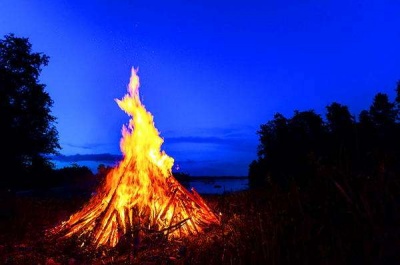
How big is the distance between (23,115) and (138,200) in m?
23.2

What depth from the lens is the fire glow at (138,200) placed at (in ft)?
24.1

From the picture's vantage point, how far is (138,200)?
7.77 metres

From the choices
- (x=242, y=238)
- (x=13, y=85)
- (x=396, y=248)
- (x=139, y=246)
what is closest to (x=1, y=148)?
(x=13, y=85)

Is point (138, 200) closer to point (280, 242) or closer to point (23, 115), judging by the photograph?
point (280, 242)

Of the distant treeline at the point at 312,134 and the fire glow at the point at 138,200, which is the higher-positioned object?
the distant treeline at the point at 312,134

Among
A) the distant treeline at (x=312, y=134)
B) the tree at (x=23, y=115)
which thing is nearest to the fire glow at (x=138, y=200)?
the distant treeline at (x=312, y=134)

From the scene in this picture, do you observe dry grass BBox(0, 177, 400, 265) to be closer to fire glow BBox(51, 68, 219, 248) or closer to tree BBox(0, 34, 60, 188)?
fire glow BBox(51, 68, 219, 248)

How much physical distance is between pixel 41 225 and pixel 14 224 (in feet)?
1.84

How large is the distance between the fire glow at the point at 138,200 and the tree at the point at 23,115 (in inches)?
794

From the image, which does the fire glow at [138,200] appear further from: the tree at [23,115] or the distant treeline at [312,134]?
the tree at [23,115]

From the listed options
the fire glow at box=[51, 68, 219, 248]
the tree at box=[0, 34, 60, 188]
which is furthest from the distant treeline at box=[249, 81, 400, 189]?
the tree at box=[0, 34, 60, 188]

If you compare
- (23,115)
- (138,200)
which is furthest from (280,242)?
(23,115)

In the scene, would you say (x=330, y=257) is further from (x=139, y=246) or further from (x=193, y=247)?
(x=139, y=246)

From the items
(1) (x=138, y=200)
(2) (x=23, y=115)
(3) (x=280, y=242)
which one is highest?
(2) (x=23, y=115)
